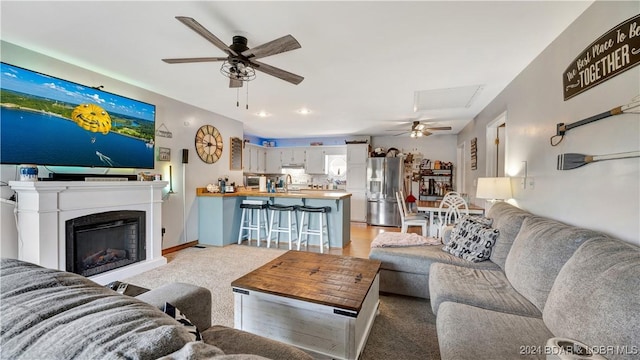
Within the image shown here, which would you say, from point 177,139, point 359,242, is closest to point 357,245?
point 359,242

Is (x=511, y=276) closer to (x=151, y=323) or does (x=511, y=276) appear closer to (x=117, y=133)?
(x=151, y=323)

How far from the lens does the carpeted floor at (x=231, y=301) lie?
181 cm

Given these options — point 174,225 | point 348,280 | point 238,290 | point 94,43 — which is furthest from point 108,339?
point 174,225

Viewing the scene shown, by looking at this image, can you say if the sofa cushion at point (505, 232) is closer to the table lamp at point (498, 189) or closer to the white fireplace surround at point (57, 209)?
the table lamp at point (498, 189)

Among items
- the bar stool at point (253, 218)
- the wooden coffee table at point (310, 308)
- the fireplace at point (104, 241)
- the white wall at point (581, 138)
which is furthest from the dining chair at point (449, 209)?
the fireplace at point (104, 241)

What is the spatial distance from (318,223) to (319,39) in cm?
306

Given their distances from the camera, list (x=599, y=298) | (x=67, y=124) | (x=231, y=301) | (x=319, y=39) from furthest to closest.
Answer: (x=67, y=124), (x=231, y=301), (x=319, y=39), (x=599, y=298)

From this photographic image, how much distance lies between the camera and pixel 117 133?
3150mm

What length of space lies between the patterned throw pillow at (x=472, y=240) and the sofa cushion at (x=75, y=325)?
2591 mm

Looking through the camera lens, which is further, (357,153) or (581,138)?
(357,153)

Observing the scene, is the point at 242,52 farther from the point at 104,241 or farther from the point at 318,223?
the point at 318,223

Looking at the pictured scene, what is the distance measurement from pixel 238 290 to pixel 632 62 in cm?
274

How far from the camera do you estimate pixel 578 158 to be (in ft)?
5.83

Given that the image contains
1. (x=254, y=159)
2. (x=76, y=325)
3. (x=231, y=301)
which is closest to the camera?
(x=76, y=325)
